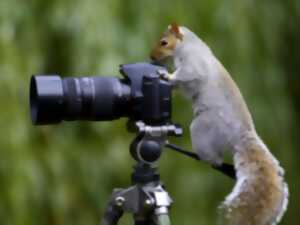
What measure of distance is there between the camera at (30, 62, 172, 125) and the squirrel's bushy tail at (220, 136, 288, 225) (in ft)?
0.56

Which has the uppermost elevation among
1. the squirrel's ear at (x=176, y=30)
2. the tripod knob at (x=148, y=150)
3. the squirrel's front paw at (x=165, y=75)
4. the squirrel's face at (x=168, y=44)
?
the squirrel's ear at (x=176, y=30)

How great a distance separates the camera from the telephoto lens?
2.34 meters

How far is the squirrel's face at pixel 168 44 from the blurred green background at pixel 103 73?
34.9 inches

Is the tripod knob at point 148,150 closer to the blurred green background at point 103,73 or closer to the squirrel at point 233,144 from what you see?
the squirrel at point 233,144

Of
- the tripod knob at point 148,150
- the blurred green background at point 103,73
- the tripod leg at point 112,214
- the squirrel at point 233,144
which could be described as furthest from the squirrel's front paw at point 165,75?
the blurred green background at point 103,73

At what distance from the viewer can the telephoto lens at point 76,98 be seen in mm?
2340

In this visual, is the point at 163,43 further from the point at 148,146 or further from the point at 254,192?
the point at 254,192

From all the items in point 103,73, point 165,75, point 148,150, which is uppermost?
point 165,75

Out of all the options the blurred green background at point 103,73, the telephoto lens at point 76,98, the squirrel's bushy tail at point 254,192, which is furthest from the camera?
the blurred green background at point 103,73

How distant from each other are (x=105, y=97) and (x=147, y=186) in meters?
0.19

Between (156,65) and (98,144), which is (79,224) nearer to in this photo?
(98,144)

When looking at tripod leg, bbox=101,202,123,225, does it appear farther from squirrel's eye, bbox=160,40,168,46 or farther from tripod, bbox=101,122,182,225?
squirrel's eye, bbox=160,40,168,46

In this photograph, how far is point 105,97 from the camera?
239cm

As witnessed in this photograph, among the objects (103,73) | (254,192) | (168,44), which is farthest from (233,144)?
(103,73)
